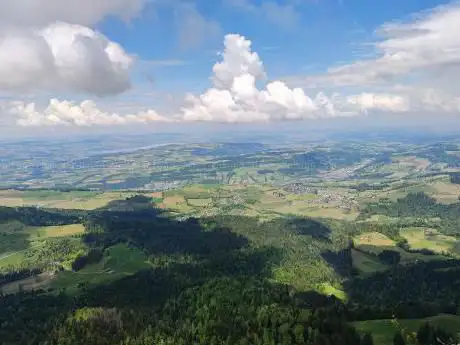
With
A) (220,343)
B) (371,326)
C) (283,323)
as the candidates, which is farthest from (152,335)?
(371,326)

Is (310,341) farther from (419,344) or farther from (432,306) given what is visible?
(432,306)

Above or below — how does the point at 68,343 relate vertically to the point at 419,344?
below

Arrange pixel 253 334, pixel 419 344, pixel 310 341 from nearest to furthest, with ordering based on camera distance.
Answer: pixel 419 344, pixel 310 341, pixel 253 334

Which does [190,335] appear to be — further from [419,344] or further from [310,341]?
[419,344]

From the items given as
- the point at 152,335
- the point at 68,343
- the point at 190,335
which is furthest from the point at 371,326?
the point at 68,343

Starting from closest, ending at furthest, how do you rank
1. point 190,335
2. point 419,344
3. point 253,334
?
point 419,344
point 253,334
point 190,335

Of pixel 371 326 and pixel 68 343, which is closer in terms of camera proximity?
pixel 371 326

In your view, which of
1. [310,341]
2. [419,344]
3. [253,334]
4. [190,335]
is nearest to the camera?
[419,344]

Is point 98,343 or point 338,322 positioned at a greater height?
point 338,322

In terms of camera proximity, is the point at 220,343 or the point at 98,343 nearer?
the point at 220,343
